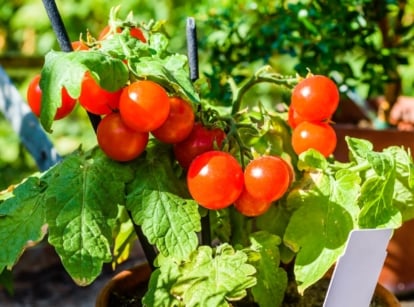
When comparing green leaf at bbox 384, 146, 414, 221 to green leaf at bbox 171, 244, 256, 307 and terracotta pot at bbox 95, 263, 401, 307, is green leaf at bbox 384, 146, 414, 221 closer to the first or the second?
terracotta pot at bbox 95, 263, 401, 307

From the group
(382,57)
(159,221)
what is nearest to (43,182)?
(159,221)

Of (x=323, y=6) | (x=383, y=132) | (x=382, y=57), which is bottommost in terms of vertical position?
(x=383, y=132)

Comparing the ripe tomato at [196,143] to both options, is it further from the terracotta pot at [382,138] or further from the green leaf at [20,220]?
the terracotta pot at [382,138]

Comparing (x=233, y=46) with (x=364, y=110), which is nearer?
(x=233, y=46)

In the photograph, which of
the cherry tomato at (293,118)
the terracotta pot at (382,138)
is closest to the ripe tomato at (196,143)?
the cherry tomato at (293,118)

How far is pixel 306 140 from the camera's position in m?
0.91

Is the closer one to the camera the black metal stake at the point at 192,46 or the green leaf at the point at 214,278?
the green leaf at the point at 214,278

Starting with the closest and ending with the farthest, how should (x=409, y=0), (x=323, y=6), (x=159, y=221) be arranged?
(x=159, y=221) → (x=323, y=6) → (x=409, y=0)

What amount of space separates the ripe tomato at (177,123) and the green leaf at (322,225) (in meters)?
0.16

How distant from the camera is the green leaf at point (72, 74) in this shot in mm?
763

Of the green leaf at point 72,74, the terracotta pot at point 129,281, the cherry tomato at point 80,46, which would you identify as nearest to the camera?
the green leaf at point 72,74

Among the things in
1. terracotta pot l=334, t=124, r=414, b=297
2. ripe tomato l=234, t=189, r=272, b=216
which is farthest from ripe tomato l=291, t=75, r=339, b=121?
terracotta pot l=334, t=124, r=414, b=297

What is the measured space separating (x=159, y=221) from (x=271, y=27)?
28.9 inches

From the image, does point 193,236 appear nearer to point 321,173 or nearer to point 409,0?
point 321,173
